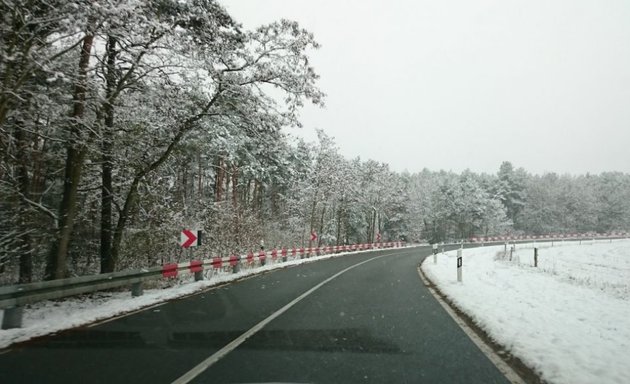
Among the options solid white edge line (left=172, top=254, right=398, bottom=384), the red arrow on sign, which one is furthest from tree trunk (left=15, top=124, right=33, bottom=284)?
solid white edge line (left=172, top=254, right=398, bottom=384)

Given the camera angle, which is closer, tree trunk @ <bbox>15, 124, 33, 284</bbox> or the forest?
the forest

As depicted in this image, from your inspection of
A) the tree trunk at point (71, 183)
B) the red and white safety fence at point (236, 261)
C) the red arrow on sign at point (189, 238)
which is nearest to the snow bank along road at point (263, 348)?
the red and white safety fence at point (236, 261)

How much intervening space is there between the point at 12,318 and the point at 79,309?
2780 mm

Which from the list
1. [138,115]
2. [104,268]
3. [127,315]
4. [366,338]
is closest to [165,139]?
[138,115]

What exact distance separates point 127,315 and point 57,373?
4256 millimetres

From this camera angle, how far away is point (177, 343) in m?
6.91

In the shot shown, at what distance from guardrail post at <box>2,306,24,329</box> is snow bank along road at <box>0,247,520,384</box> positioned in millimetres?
1186

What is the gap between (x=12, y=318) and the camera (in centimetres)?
820

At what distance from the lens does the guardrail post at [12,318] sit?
26.7ft

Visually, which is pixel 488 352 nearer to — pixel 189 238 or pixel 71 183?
pixel 189 238

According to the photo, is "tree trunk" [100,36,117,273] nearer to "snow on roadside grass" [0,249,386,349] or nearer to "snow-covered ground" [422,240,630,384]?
"snow on roadside grass" [0,249,386,349]

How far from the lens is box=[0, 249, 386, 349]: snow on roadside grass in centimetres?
786

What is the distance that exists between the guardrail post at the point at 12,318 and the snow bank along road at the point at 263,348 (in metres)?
1.19

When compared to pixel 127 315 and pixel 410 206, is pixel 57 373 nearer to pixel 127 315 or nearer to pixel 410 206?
pixel 127 315
